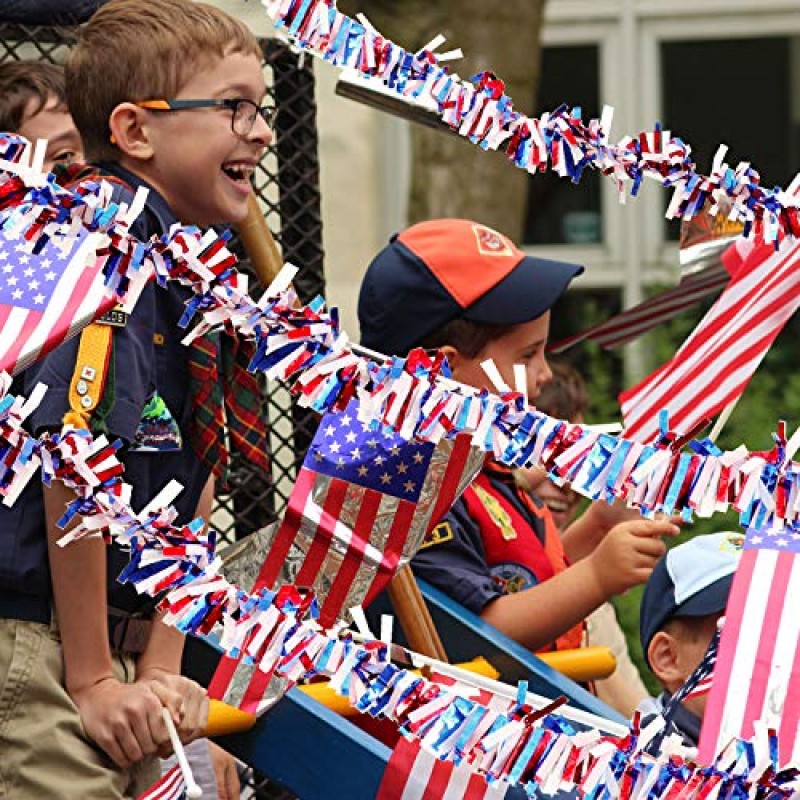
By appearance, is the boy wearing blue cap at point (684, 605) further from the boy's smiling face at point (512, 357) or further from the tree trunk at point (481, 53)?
the tree trunk at point (481, 53)

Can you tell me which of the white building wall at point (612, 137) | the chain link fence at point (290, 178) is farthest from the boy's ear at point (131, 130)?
the white building wall at point (612, 137)

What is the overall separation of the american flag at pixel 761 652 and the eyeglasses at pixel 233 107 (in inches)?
39.5

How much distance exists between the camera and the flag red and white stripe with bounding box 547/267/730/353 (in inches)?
159

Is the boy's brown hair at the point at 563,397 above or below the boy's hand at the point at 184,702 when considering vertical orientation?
above

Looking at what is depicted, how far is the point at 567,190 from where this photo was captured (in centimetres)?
949

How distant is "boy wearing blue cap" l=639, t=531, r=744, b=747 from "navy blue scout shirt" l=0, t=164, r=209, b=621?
39.8 inches

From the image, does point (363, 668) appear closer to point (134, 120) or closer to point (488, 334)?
point (134, 120)

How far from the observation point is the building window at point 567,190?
950 cm

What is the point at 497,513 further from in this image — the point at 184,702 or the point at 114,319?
the point at 114,319

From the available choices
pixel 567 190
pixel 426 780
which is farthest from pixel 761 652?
pixel 567 190

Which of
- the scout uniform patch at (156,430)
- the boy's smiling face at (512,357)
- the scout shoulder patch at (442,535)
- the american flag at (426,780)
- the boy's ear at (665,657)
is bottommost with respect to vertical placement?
the american flag at (426,780)

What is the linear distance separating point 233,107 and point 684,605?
1250 mm

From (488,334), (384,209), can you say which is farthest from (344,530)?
(384,209)

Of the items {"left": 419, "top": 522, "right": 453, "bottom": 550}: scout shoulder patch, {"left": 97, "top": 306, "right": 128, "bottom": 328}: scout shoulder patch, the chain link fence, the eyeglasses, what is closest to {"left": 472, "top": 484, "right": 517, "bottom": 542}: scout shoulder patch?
{"left": 419, "top": 522, "right": 453, "bottom": 550}: scout shoulder patch
